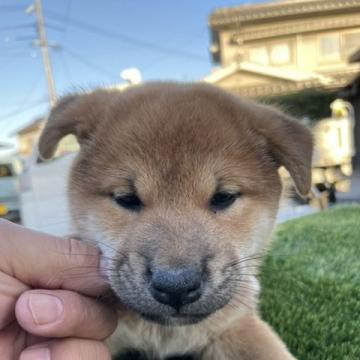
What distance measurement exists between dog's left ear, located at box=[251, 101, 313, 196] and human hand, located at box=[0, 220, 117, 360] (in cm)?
98

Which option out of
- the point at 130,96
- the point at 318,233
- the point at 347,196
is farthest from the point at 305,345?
the point at 347,196

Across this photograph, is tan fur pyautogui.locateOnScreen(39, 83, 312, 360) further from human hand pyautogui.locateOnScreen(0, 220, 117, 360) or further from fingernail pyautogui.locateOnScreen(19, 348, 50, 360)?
fingernail pyautogui.locateOnScreen(19, 348, 50, 360)

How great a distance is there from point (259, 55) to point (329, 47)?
3.52 meters

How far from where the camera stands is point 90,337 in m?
1.56

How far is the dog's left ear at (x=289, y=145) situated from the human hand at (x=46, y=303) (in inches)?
38.7

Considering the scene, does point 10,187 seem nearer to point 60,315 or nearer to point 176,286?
point 60,315

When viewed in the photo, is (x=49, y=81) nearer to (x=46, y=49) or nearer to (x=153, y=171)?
(x=46, y=49)

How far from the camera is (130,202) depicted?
72.4 inches

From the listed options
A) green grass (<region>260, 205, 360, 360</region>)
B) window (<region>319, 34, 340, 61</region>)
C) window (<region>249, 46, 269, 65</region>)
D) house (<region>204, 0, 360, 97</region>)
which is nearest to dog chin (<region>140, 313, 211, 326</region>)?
green grass (<region>260, 205, 360, 360</region>)

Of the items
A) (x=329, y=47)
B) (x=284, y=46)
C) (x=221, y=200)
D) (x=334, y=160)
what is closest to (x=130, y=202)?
(x=221, y=200)

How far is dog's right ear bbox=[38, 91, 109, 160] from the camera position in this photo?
2137 mm

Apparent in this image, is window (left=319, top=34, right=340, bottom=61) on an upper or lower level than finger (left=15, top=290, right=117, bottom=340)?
lower

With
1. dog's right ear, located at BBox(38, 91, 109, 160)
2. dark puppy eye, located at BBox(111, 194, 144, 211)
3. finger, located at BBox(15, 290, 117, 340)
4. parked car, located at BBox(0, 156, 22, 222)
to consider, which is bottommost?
parked car, located at BBox(0, 156, 22, 222)

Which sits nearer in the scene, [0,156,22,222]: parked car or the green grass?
the green grass
